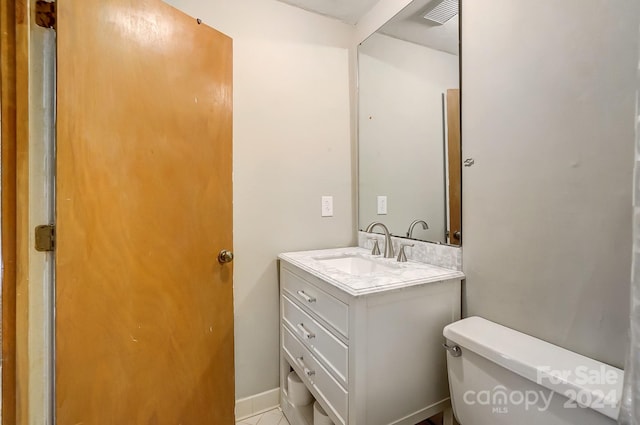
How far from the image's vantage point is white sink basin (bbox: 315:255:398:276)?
5.13 feet

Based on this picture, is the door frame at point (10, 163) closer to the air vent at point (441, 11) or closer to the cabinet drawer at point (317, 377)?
the cabinet drawer at point (317, 377)

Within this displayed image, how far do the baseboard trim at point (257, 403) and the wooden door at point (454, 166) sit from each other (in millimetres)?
1324

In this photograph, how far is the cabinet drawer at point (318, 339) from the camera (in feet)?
3.62

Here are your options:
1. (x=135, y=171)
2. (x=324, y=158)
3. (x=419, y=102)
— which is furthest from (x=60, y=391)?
A: (x=419, y=102)

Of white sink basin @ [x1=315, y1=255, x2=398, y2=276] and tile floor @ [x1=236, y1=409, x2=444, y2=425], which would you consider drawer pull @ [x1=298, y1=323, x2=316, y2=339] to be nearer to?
white sink basin @ [x1=315, y1=255, x2=398, y2=276]

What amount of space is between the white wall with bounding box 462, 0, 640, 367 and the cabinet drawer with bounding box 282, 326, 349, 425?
635 millimetres

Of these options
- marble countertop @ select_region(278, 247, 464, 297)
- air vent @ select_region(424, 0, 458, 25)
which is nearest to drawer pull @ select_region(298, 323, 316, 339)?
marble countertop @ select_region(278, 247, 464, 297)

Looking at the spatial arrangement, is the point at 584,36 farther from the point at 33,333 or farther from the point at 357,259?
the point at 33,333

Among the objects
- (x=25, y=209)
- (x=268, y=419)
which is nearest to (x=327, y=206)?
(x=268, y=419)

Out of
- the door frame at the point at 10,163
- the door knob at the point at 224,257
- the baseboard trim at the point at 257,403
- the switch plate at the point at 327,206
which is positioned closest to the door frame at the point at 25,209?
the door frame at the point at 10,163

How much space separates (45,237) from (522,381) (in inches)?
58.9

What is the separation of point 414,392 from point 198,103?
4.85 ft

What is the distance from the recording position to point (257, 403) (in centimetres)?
167

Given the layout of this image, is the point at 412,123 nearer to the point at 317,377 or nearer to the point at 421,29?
the point at 421,29
